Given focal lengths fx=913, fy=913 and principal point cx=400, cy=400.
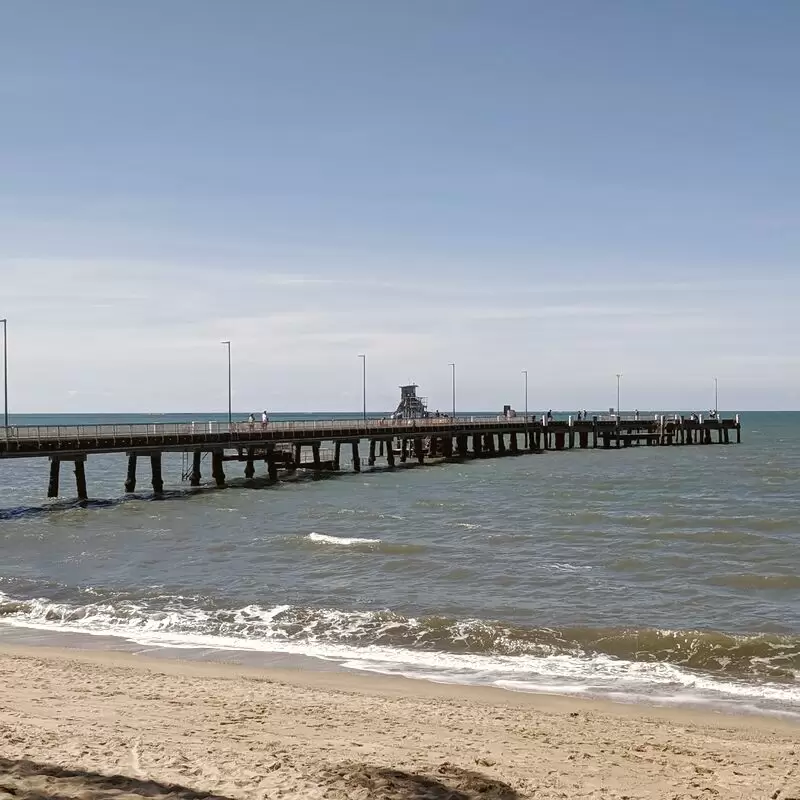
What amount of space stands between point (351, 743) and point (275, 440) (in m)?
46.8

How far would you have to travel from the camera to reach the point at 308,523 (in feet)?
122

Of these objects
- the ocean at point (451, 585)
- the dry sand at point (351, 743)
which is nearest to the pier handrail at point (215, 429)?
the ocean at point (451, 585)

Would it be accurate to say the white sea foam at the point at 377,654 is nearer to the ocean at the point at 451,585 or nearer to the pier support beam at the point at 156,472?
the ocean at the point at 451,585

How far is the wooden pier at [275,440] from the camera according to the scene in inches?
1719

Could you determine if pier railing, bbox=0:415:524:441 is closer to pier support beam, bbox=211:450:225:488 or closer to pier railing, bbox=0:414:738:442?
pier railing, bbox=0:414:738:442

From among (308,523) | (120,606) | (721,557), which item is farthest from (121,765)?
(308,523)

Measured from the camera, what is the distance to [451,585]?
24.0m

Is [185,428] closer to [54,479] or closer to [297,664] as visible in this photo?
[54,479]

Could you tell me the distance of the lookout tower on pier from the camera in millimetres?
93000

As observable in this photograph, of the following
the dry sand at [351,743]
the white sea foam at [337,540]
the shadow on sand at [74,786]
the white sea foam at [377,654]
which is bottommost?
the white sea foam at [377,654]

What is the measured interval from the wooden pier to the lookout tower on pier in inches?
126

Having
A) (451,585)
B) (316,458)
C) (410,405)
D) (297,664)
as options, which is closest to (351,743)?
(297,664)

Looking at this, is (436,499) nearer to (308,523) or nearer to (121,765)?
(308,523)

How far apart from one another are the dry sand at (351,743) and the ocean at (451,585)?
6.62ft
